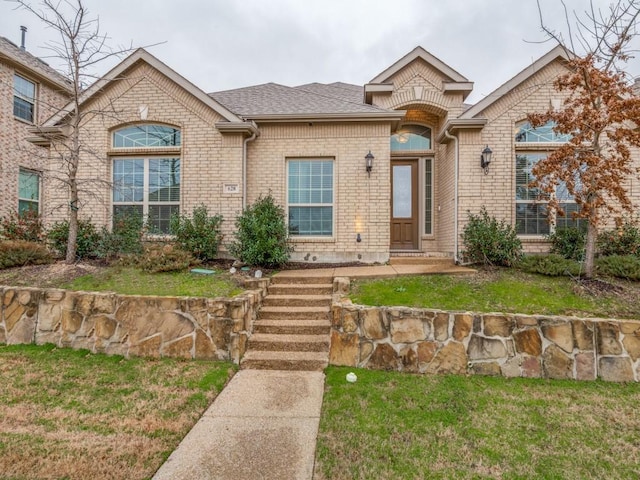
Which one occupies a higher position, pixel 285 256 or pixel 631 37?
pixel 631 37

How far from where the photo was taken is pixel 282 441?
3.02m

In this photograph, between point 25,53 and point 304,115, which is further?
point 25,53

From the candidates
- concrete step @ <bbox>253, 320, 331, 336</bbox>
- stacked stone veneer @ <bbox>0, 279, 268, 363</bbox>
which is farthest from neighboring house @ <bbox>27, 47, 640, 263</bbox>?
stacked stone veneer @ <bbox>0, 279, 268, 363</bbox>

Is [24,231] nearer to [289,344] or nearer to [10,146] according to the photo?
[10,146]

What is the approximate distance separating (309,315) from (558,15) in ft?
25.3

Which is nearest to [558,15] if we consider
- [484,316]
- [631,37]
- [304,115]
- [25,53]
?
[631,37]

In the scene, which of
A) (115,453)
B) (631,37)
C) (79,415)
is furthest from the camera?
(631,37)

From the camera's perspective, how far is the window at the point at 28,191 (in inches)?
466

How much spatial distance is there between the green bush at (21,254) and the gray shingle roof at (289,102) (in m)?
5.70

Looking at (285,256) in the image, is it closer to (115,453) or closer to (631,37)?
(115,453)

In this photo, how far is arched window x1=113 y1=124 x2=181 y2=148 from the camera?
895 centimetres

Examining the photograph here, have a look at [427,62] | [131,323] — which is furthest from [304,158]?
[131,323]

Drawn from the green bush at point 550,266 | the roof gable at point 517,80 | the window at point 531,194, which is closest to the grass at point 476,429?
the green bush at point 550,266

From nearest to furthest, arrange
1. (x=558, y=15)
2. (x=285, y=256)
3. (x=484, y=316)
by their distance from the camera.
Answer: (x=484, y=316)
(x=558, y=15)
(x=285, y=256)
